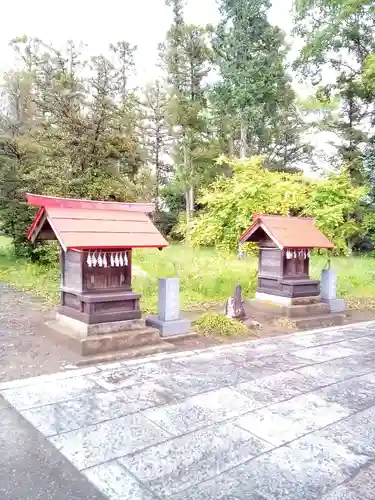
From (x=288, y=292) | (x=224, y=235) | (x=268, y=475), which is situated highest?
(x=224, y=235)

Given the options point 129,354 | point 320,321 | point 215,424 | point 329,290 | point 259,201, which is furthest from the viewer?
point 259,201

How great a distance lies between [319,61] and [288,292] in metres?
15.8

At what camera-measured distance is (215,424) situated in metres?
3.70

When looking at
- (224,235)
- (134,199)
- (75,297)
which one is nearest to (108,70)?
(134,199)

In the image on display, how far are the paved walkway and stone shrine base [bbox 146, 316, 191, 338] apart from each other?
799mm

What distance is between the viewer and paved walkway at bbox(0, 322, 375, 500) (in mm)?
2842

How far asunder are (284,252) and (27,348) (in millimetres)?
5361

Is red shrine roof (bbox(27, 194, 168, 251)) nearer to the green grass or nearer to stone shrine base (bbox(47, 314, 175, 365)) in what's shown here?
stone shrine base (bbox(47, 314, 175, 365))

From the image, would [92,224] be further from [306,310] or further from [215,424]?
[306,310]

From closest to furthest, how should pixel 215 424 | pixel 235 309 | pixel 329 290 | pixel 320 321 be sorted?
pixel 215 424 → pixel 235 309 → pixel 320 321 → pixel 329 290

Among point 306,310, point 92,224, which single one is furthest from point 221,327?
point 92,224

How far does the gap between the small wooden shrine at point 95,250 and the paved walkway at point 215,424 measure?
3.43 ft

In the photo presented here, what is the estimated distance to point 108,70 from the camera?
504 inches

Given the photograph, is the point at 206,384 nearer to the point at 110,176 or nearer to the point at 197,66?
the point at 110,176
